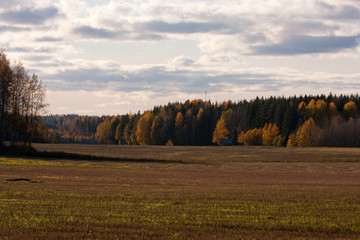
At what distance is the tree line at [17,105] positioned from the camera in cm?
7038

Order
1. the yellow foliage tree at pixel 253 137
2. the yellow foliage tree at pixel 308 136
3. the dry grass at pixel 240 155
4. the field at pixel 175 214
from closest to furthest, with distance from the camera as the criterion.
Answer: the field at pixel 175 214, the dry grass at pixel 240 155, the yellow foliage tree at pixel 308 136, the yellow foliage tree at pixel 253 137

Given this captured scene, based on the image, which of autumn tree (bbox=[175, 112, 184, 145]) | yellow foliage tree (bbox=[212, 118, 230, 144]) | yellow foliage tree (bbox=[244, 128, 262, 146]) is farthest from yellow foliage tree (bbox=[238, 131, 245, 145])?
autumn tree (bbox=[175, 112, 184, 145])

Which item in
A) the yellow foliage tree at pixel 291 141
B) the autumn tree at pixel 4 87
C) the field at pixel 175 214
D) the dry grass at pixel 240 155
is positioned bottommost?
the dry grass at pixel 240 155

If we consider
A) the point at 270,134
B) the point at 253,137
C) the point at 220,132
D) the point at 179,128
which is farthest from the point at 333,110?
the point at 179,128

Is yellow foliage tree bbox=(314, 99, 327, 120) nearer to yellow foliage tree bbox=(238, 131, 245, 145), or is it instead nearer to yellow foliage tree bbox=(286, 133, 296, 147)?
yellow foliage tree bbox=(286, 133, 296, 147)

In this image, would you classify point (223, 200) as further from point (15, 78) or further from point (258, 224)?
point (15, 78)

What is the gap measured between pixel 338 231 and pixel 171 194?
11.6 m

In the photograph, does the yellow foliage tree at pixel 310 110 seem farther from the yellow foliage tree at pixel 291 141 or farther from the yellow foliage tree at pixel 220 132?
the yellow foliage tree at pixel 220 132

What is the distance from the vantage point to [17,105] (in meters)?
72.7

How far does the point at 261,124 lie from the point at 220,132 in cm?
1539

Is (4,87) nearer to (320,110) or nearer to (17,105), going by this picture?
(17,105)

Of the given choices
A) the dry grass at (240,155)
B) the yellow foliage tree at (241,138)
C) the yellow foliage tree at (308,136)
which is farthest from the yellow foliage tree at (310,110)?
the dry grass at (240,155)

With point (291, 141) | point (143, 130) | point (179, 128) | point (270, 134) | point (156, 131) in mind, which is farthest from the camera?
point (143, 130)

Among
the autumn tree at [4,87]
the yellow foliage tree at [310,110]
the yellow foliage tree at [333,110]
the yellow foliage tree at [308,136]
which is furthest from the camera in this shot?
the yellow foliage tree at [310,110]
